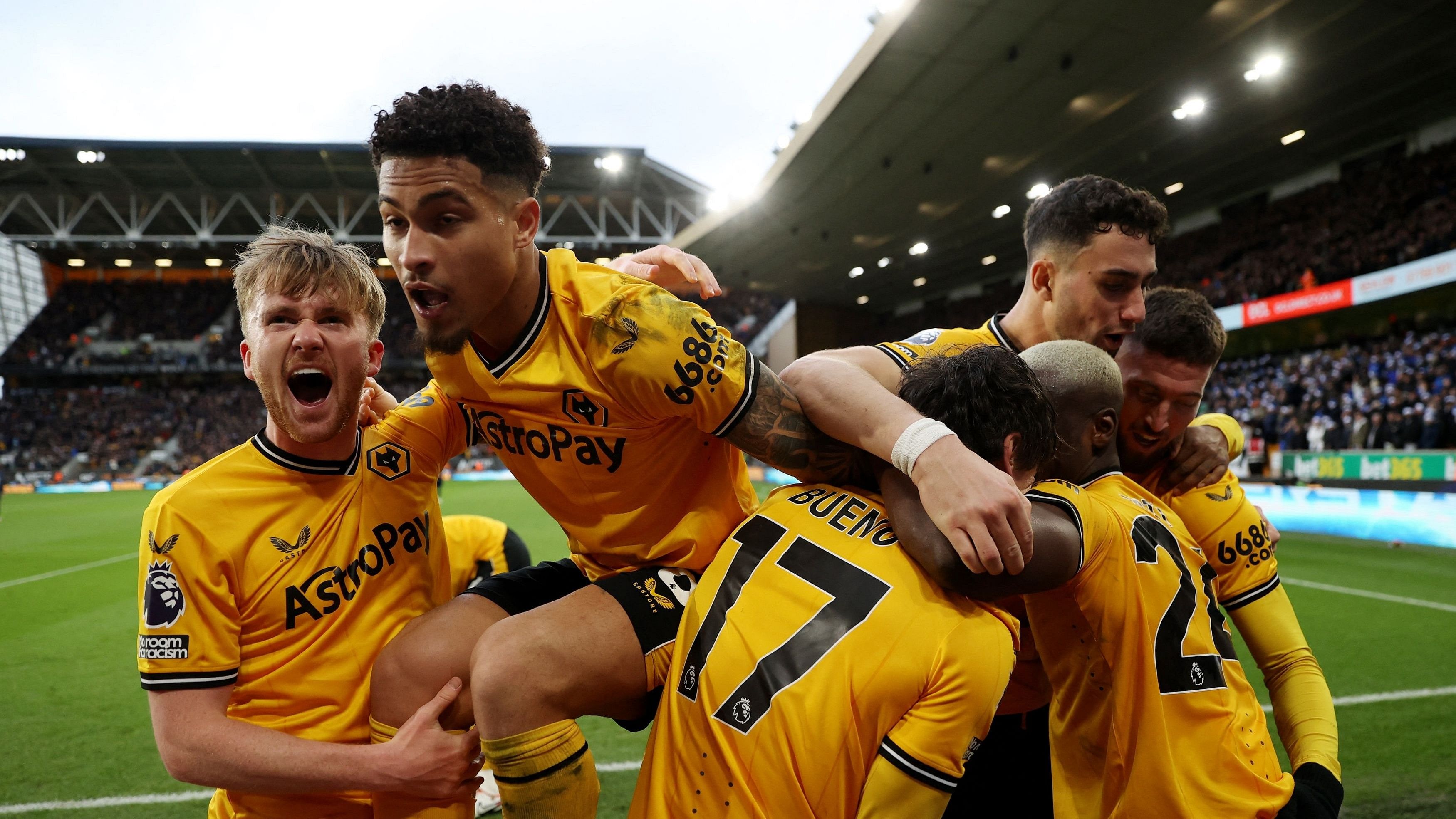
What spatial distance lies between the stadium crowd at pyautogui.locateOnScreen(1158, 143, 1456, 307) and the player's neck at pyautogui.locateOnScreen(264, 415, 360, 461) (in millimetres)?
22642

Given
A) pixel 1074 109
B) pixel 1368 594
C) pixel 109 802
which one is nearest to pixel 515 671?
pixel 109 802

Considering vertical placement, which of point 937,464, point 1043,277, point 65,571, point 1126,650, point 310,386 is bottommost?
Result: point 65,571

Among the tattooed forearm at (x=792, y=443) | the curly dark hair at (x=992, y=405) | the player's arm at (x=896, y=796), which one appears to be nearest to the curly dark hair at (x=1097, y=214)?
the curly dark hair at (x=992, y=405)

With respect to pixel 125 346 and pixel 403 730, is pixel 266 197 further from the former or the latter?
pixel 403 730

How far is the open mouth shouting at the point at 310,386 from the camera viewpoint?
208cm

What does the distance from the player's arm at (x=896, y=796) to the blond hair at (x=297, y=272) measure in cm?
180

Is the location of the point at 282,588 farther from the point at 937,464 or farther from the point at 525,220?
the point at 937,464

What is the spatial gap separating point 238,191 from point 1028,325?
3779 centimetres

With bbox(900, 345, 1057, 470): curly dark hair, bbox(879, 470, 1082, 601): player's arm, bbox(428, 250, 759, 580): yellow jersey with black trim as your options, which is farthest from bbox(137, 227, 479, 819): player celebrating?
bbox(900, 345, 1057, 470): curly dark hair

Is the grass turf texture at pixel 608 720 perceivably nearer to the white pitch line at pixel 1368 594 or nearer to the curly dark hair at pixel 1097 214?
the white pitch line at pixel 1368 594

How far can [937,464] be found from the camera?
1.59 m

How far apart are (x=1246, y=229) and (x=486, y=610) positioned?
2821 cm

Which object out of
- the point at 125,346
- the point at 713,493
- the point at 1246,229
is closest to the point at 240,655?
the point at 713,493

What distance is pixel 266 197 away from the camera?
32.9 metres
